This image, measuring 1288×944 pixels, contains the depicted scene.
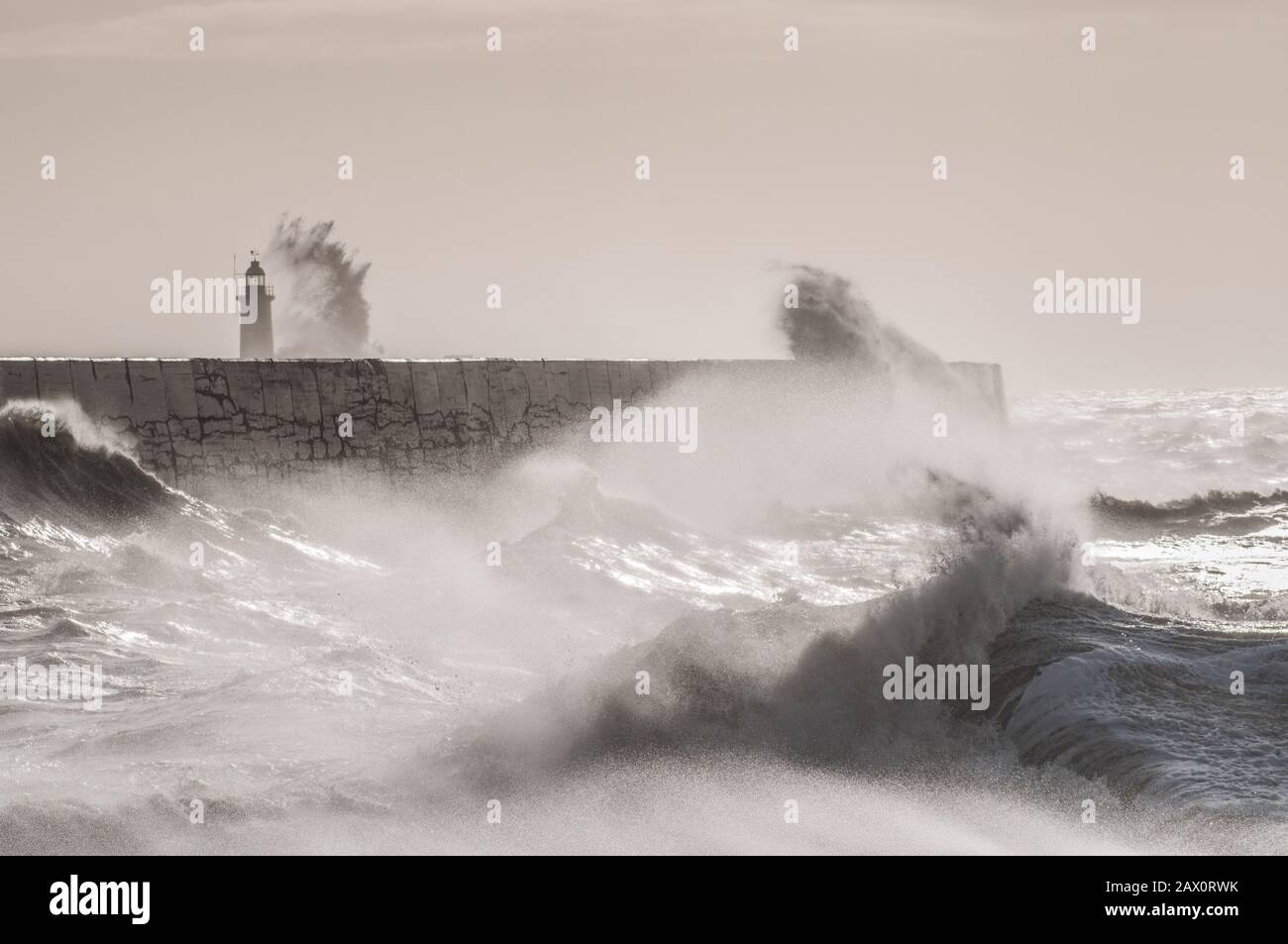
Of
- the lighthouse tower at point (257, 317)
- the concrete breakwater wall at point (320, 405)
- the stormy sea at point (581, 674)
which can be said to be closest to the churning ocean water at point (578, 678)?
the stormy sea at point (581, 674)

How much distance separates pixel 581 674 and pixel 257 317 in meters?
15.7

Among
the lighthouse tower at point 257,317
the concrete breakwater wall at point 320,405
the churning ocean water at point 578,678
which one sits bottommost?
the churning ocean water at point 578,678

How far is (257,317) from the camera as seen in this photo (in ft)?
71.6

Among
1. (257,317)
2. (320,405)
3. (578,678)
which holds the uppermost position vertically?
(257,317)

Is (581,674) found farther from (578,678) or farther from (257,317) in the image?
(257,317)

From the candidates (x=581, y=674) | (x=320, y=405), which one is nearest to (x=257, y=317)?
(x=320, y=405)

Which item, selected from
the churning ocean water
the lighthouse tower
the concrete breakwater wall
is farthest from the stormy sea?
the lighthouse tower

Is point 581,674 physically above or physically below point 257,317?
below

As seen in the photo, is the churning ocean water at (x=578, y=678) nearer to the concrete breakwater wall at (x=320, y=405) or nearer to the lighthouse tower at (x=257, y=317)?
the concrete breakwater wall at (x=320, y=405)

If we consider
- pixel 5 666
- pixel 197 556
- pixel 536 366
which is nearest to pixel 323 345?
pixel 536 366

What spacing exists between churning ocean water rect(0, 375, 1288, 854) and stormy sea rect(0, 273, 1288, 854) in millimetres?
25

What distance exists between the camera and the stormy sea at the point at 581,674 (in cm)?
597

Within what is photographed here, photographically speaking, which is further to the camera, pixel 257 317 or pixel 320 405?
pixel 257 317

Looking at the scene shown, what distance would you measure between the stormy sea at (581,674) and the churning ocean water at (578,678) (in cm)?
2
